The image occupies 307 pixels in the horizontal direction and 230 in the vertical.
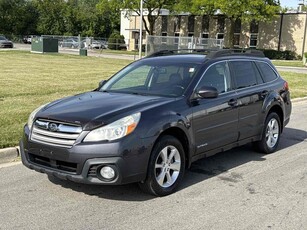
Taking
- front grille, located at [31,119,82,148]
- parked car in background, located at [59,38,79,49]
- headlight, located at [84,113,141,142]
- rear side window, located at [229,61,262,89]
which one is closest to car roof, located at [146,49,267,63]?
rear side window, located at [229,61,262,89]

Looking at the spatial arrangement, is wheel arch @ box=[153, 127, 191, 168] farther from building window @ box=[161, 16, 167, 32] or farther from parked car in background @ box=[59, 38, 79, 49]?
building window @ box=[161, 16, 167, 32]

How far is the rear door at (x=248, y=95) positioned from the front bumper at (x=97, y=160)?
6.99ft

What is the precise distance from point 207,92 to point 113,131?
144 centimetres

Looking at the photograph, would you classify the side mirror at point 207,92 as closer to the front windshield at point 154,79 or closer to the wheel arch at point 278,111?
the front windshield at point 154,79

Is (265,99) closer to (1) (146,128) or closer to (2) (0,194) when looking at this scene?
(1) (146,128)

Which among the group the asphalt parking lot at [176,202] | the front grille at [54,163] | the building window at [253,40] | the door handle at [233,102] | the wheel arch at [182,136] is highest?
the building window at [253,40]

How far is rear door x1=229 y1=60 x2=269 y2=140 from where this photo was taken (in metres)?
6.27

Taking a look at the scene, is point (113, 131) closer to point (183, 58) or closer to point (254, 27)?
point (183, 58)

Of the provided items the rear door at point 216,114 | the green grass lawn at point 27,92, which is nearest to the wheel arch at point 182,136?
the rear door at point 216,114

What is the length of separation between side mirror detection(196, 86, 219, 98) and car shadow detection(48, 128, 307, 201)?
1.14 meters

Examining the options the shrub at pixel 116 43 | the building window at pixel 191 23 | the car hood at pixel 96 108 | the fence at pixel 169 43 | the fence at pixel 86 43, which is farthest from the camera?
the shrub at pixel 116 43

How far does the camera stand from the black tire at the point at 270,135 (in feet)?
22.7

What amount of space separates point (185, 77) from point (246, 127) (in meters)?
1.40

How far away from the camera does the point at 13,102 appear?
33.8ft
